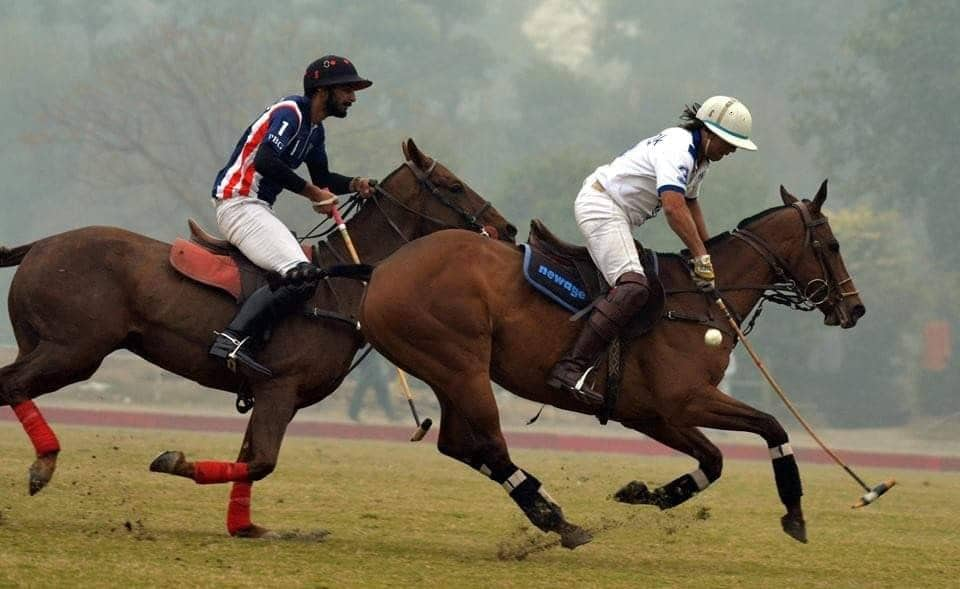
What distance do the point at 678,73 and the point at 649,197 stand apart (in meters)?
73.7

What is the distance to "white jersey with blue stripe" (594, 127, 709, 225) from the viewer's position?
8.31 m

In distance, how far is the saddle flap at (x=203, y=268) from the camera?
866 centimetres

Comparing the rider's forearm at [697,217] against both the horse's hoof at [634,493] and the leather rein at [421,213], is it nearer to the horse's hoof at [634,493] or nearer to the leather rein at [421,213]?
the leather rein at [421,213]

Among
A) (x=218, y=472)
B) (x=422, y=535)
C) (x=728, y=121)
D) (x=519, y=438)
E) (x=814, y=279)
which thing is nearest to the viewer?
(x=218, y=472)

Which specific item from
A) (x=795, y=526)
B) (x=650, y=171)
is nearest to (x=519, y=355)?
(x=650, y=171)

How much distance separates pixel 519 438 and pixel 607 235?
1622cm

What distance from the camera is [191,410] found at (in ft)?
98.9

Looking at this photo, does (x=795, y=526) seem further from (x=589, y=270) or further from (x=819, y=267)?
(x=589, y=270)

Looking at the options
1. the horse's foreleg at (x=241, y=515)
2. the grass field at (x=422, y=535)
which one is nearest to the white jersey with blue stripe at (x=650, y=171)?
the grass field at (x=422, y=535)

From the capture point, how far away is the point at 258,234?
28.7 feet

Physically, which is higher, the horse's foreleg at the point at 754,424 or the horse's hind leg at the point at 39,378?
the horse's foreleg at the point at 754,424

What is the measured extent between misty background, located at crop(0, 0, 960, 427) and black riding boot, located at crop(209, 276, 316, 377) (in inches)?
886

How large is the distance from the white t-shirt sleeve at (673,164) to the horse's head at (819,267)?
2.42 ft

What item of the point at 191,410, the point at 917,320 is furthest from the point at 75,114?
the point at 917,320
